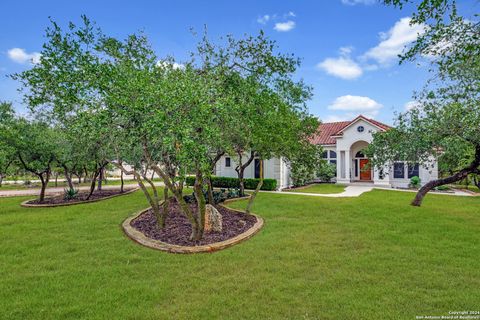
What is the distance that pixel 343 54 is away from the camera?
535 inches

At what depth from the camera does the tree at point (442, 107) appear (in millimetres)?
5617

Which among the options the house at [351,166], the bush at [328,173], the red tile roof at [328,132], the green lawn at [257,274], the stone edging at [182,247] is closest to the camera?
the green lawn at [257,274]

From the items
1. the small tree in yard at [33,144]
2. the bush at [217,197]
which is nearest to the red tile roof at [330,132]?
the bush at [217,197]

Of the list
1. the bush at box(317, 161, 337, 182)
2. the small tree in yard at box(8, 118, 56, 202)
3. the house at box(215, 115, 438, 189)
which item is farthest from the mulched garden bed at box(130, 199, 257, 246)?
the bush at box(317, 161, 337, 182)

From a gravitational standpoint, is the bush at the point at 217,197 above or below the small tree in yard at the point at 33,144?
below

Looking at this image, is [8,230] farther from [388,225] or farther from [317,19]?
[317,19]

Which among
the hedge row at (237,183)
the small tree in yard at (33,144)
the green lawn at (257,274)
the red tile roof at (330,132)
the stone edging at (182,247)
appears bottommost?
the green lawn at (257,274)

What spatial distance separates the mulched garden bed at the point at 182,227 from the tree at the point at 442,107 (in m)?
6.34

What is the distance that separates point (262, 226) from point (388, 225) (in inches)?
164

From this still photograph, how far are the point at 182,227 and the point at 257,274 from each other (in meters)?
4.18

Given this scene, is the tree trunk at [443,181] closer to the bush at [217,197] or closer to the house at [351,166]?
the house at [351,166]

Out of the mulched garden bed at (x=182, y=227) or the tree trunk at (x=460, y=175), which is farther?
the tree trunk at (x=460, y=175)

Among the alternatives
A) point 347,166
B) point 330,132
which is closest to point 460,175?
point 347,166

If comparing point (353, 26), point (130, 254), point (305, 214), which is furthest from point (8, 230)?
point (353, 26)
